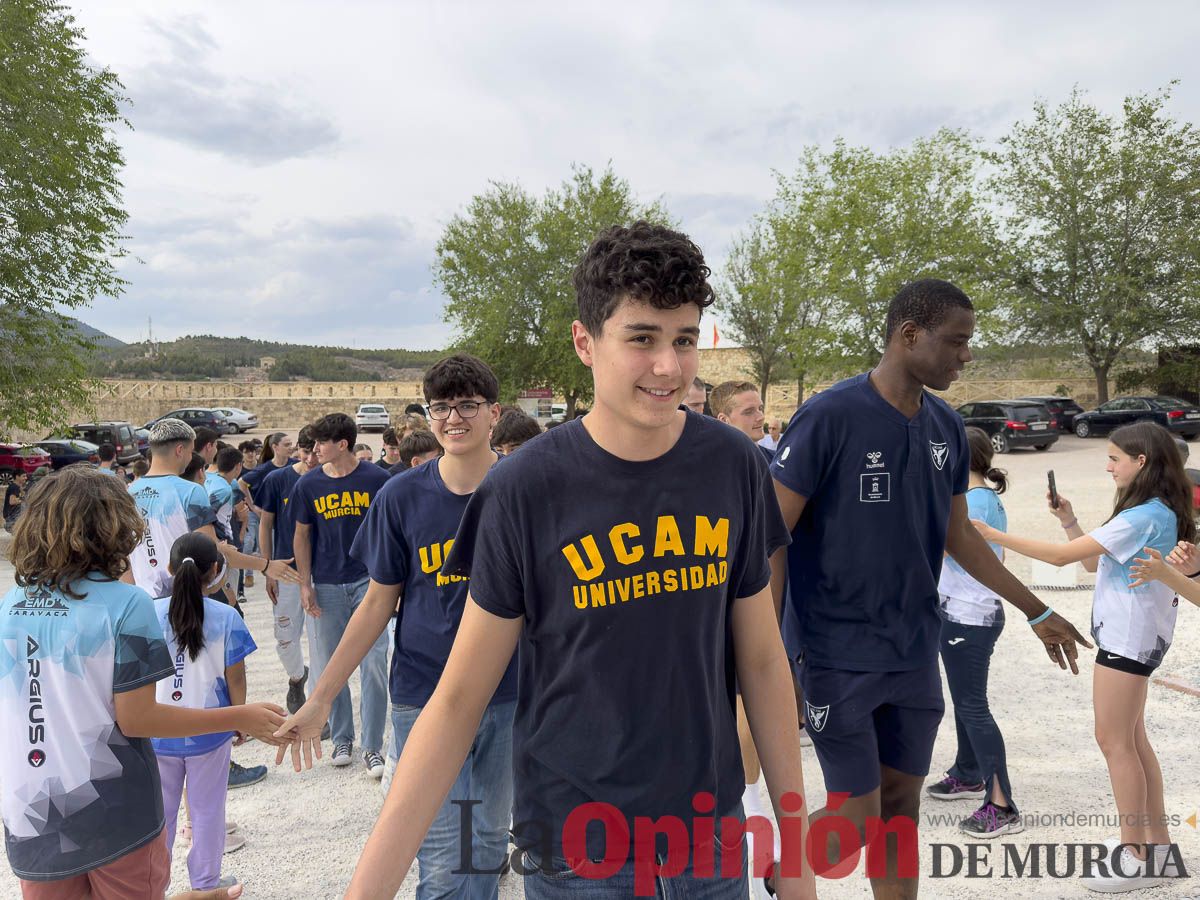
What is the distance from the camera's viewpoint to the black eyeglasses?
128 inches

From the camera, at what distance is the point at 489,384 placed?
3.36 meters

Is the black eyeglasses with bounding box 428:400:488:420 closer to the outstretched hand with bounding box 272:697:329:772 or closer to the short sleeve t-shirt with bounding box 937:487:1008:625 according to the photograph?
the outstretched hand with bounding box 272:697:329:772

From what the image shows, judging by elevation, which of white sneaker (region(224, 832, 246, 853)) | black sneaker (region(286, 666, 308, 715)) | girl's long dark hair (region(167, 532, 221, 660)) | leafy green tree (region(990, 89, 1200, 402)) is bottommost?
white sneaker (region(224, 832, 246, 853))

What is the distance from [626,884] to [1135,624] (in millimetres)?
2790

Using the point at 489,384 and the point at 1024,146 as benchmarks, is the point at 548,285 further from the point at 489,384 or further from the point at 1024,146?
the point at 489,384

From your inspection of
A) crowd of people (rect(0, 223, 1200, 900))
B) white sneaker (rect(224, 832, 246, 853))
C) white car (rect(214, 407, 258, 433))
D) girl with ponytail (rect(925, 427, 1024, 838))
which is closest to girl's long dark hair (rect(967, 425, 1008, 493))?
crowd of people (rect(0, 223, 1200, 900))

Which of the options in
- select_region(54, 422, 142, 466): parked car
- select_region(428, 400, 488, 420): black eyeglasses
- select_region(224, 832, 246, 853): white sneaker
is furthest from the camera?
select_region(54, 422, 142, 466): parked car

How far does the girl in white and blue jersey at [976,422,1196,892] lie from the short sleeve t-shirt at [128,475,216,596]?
197 inches

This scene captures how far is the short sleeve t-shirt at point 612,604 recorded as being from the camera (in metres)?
1.71

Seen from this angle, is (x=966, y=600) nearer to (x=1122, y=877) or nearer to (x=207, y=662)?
(x=1122, y=877)

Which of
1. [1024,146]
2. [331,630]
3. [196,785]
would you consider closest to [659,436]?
[196,785]

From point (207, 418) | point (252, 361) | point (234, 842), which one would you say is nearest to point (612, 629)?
point (234, 842)

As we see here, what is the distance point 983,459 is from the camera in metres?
4.39

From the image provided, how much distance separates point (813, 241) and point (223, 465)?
25.9 meters
